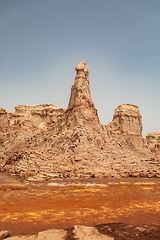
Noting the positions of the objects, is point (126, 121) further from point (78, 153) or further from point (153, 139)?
point (78, 153)

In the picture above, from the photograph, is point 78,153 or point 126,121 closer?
point 78,153

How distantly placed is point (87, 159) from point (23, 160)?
843 cm

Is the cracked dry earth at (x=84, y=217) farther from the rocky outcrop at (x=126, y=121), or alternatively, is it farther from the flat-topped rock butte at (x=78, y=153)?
the rocky outcrop at (x=126, y=121)

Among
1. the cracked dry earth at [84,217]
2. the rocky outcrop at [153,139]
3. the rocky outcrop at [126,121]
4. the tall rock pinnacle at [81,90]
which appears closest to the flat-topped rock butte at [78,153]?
the tall rock pinnacle at [81,90]

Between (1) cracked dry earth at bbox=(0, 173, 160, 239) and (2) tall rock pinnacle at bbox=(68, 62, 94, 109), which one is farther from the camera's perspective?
(2) tall rock pinnacle at bbox=(68, 62, 94, 109)

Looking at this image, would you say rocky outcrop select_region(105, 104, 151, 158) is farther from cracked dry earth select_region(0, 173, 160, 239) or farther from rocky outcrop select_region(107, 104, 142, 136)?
cracked dry earth select_region(0, 173, 160, 239)

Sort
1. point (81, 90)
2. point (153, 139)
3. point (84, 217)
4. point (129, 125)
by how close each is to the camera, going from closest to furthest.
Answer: point (84, 217) < point (81, 90) < point (129, 125) < point (153, 139)

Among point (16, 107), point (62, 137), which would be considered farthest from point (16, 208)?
point (16, 107)

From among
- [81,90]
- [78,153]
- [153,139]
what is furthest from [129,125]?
[78,153]

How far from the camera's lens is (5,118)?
2350 inches

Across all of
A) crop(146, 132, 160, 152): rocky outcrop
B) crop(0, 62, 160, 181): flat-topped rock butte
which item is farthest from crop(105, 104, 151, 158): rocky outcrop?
crop(0, 62, 160, 181): flat-topped rock butte

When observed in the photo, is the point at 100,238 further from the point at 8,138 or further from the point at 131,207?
the point at 8,138

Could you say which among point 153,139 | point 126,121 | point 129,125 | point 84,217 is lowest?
point 84,217

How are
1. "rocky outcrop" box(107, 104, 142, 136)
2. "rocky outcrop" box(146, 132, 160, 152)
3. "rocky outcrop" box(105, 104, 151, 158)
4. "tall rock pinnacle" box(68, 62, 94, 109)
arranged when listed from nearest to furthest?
1. "tall rock pinnacle" box(68, 62, 94, 109)
2. "rocky outcrop" box(105, 104, 151, 158)
3. "rocky outcrop" box(107, 104, 142, 136)
4. "rocky outcrop" box(146, 132, 160, 152)
